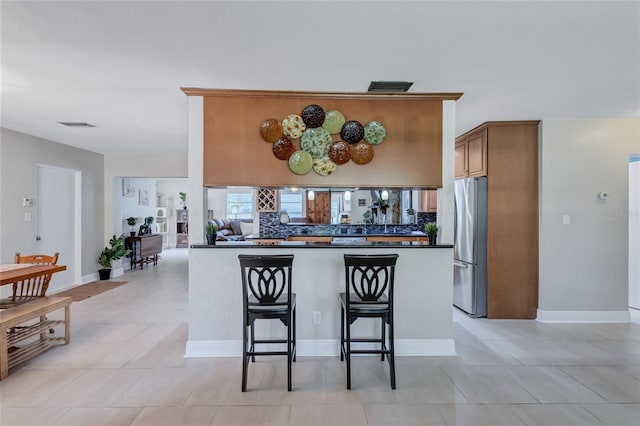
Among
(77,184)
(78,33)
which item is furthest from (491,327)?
(77,184)

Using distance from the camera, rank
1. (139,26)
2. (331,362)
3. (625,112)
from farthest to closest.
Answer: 1. (625,112)
2. (331,362)
3. (139,26)

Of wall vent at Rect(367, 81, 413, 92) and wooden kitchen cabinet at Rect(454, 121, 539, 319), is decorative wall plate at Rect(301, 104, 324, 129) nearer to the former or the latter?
wall vent at Rect(367, 81, 413, 92)

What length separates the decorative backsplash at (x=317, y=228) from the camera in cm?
575

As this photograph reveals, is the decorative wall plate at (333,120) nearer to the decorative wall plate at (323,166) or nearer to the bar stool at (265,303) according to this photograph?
the decorative wall plate at (323,166)

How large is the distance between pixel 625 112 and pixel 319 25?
3805mm

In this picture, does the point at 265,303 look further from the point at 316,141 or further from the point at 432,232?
the point at 432,232

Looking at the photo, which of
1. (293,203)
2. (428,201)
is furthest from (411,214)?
(293,203)

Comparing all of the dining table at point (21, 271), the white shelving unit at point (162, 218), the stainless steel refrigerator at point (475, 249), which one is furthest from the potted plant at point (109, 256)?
the stainless steel refrigerator at point (475, 249)

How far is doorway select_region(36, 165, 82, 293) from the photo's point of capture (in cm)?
506

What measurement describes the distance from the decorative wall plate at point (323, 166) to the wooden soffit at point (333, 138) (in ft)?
0.17

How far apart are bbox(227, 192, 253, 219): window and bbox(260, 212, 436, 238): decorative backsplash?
19.3ft

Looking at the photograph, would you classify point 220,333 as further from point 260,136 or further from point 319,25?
point 319,25

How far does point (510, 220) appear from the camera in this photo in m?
4.03

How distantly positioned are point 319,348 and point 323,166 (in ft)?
5.62
